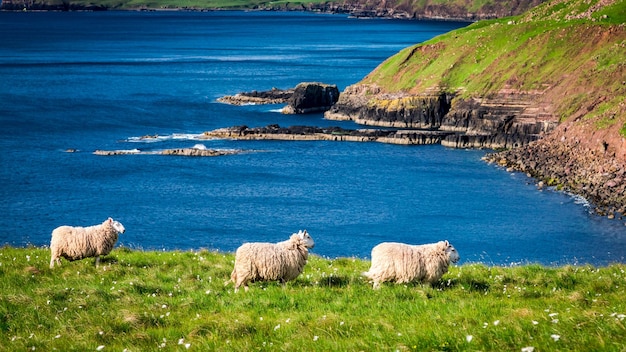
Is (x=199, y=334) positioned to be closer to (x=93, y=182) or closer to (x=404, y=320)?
(x=404, y=320)

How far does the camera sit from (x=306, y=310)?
60.9 feet

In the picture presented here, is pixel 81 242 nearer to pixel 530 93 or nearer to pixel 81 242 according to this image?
pixel 81 242

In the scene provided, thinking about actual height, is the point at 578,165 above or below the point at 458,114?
above

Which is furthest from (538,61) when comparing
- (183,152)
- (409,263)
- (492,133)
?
(409,263)

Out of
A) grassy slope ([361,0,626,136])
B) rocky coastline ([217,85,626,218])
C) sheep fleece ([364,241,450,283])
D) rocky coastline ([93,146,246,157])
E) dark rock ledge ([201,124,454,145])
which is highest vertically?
sheep fleece ([364,241,450,283])

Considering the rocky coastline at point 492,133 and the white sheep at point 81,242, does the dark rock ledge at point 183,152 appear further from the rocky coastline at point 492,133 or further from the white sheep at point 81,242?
the white sheep at point 81,242

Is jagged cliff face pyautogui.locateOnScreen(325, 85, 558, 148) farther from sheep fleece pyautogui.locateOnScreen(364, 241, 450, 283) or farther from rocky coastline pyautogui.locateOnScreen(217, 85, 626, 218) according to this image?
sheep fleece pyautogui.locateOnScreen(364, 241, 450, 283)

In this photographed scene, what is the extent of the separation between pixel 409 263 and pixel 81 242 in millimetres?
9400

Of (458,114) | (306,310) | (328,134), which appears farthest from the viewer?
(458,114)

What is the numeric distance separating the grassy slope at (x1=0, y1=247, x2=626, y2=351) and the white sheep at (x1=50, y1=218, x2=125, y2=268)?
504 millimetres

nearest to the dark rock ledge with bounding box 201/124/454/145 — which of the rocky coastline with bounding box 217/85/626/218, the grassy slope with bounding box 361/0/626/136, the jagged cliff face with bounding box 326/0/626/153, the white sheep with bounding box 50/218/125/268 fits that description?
the rocky coastline with bounding box 217/85/626/218

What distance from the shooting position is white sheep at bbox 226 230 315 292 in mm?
21562

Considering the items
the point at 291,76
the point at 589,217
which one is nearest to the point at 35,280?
the point at 589,217

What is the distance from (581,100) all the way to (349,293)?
268ft
